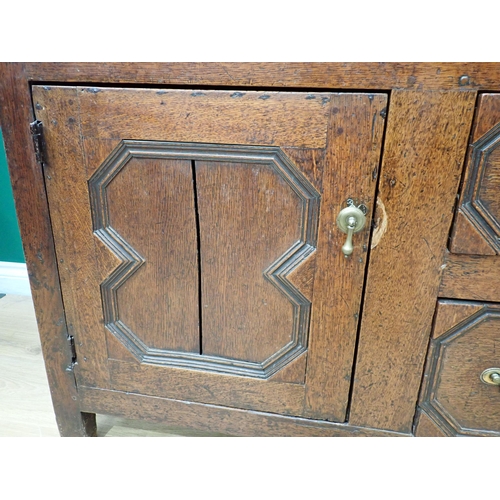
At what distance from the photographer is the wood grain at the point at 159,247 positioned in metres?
0.74

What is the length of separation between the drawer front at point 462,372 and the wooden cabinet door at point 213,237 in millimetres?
141

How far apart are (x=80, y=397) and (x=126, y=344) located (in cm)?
18

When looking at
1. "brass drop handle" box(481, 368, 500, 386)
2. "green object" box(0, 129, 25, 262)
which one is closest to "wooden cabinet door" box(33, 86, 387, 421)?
"brass drop handle" box(481, 368, 500, 386)

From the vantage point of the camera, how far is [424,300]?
0.72 metres

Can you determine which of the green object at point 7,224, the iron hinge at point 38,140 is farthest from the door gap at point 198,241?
the green object at point 7,224

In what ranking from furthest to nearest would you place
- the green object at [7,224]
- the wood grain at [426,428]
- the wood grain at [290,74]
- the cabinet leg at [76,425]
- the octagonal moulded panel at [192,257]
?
the green object at [7,224], the cabinet leg at [76,425], the wood grain at [426,428], the octagonal moulded panel at [192,257], the wood grain at [290,74]

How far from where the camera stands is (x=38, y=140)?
2.41 ft

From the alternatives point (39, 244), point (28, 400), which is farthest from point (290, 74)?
point (28, 400)

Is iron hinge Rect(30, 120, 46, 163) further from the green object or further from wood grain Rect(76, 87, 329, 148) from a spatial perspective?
the green object

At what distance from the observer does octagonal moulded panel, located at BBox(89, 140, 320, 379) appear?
0.70 meters

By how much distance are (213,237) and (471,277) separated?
42cm

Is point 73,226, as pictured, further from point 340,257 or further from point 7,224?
point 7,224

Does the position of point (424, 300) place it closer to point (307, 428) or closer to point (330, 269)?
point (330, 269)

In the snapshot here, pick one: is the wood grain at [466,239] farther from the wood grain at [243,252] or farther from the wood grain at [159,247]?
the wood grain at [159,247]
